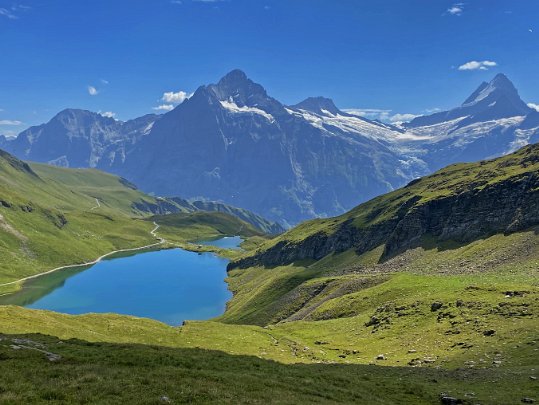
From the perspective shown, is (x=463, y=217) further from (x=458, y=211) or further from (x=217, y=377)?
(x=217, y=377)

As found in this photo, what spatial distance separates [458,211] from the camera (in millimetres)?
143000

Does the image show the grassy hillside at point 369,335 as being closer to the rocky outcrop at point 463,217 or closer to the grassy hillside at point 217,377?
the grassy hillside at point 217,377

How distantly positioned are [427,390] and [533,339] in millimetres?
18770

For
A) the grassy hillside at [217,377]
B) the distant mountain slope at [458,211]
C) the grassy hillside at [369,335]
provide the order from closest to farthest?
the grassy hillside at [217,377]
the grassy hillside at [369,335]
the distant mountain slope at [458,211]

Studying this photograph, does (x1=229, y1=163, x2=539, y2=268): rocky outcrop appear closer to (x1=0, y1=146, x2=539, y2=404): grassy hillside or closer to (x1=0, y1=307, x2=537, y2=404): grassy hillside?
(x1=0, y1=146, x2=539, y2=404): grassy hillside

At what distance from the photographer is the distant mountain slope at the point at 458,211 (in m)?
124

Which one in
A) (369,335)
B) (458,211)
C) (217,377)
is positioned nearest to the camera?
(217,377)

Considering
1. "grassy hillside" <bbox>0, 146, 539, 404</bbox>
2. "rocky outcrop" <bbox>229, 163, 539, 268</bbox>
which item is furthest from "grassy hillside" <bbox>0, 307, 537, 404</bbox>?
"rocky outcrop" <bbox>229, 163, 539, 268</bbox>

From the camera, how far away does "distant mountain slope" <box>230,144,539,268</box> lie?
123500 millimetres

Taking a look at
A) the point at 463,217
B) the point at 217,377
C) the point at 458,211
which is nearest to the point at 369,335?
the point at 217,377

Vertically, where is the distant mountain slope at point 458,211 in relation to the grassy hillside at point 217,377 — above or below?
above

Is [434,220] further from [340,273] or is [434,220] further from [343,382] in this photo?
[343,382]

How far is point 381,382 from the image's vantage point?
3769 cm

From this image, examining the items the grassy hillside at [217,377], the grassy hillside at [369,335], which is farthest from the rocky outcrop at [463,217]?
the grassy hillside at [217,377]
